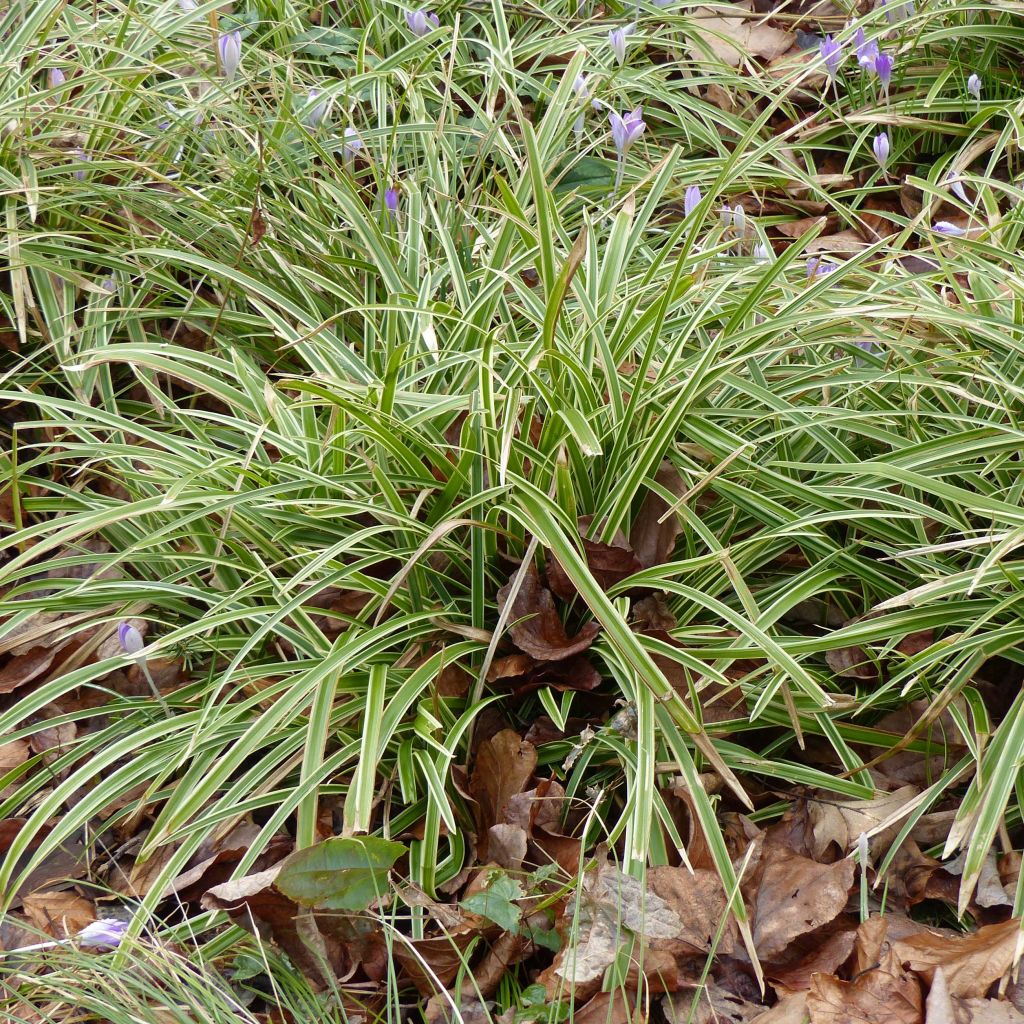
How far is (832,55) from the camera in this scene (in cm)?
324

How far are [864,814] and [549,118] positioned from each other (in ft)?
5.91

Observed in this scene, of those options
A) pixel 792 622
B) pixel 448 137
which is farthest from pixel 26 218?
pixel 792 622

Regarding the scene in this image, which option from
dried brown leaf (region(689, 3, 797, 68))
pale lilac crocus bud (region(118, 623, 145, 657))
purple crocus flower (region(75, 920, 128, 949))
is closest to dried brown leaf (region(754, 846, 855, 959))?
purple crocus flower (region(75, 920, 128, 949))

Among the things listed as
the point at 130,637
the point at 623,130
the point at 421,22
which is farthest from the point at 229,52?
the point at 130,637

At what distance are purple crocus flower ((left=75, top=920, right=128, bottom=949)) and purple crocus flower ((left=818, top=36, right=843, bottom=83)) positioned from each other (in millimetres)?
2652

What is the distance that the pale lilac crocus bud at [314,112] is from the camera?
3.10 metres

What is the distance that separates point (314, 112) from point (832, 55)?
141 centimetres

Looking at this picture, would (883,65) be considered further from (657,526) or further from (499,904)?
(499,904)

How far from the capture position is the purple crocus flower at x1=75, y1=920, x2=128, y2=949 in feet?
6.00

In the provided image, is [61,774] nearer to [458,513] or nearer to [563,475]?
[458,513]

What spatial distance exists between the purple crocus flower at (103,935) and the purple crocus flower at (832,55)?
2652mm

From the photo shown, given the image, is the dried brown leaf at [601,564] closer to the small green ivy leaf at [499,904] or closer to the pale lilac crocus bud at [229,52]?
the small green ivy leaf at [499,904]

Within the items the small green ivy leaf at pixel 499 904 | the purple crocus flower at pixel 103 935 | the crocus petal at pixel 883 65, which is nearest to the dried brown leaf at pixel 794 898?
the small green ivy leaf at pixel 499 904

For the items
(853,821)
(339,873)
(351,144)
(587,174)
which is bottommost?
(853,821)
